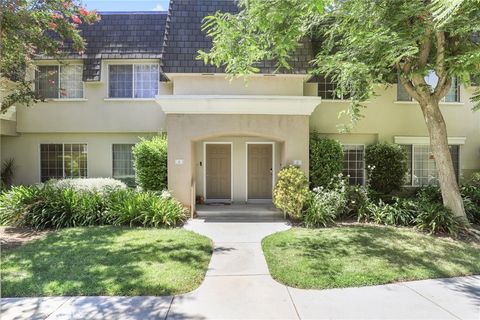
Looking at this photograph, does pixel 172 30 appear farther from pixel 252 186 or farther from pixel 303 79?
pixel 252 186

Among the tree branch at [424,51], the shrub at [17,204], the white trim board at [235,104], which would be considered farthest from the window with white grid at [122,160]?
the tree branch at [424,51]

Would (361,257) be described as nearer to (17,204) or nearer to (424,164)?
(424,164)

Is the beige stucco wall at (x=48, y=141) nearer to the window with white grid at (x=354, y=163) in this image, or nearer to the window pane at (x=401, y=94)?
the window with white grid at (x=354, y=163)

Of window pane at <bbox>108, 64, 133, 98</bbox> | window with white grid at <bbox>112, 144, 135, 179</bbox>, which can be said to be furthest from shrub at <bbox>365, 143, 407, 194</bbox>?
window pane at <bbox>108, 64, 133, 98</bbox>

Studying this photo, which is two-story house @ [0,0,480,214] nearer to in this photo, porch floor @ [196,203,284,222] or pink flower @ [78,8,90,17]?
porch floor @ [196,203,284,222]

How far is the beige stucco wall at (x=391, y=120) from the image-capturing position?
15070 mm

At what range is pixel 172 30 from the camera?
1301 cm

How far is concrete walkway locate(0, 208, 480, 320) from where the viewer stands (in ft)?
16.7

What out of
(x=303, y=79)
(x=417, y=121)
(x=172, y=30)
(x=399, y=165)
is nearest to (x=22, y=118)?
(x=172, y=30)

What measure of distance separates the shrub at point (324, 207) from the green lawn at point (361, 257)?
2.06 feet

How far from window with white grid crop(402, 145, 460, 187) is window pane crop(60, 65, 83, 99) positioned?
51.2 feet

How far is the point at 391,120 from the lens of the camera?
1529cm

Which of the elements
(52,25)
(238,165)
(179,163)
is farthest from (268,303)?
(52,25)

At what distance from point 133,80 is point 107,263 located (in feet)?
34.0
